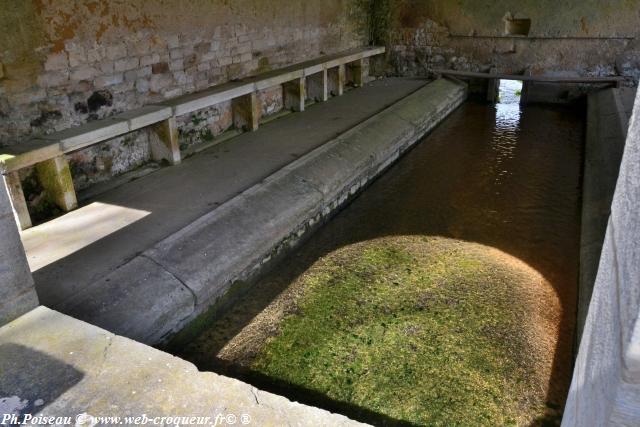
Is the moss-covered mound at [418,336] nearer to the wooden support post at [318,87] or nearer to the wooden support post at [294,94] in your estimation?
the wooden support post at [294,94]

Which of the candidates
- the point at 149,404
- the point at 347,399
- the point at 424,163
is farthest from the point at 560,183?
the point at 149,404

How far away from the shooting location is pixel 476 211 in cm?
488

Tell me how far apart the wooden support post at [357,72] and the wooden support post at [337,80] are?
53 cm

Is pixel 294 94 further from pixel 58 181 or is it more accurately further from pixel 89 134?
pixel 58 181

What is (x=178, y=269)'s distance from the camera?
322cm

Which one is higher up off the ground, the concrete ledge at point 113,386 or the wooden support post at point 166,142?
the wooden support post at point 166,142

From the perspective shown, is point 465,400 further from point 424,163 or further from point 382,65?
point 382,65

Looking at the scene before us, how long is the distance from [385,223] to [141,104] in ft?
8.63

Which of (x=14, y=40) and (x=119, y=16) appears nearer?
(x=14, y=40)

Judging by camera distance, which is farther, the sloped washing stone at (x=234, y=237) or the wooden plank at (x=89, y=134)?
the wooden plank at (x=89, y=134)

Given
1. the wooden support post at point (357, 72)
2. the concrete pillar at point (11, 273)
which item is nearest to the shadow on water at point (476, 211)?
the concrete pillar at point (11, 273)

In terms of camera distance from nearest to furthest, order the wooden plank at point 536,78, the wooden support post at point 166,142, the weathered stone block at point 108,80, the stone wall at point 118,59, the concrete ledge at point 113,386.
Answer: the concrete ledge at point 113,386, the stone wall at point 118,59, the weathered stone block at point 108,80, the wooden support post at point 166,142, the wooden plank at point 536,78

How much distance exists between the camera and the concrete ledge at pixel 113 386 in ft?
6.35

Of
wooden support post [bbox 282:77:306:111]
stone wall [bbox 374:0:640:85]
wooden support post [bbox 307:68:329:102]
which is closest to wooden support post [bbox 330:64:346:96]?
wooden support post [bbox 307:68:329:102]
